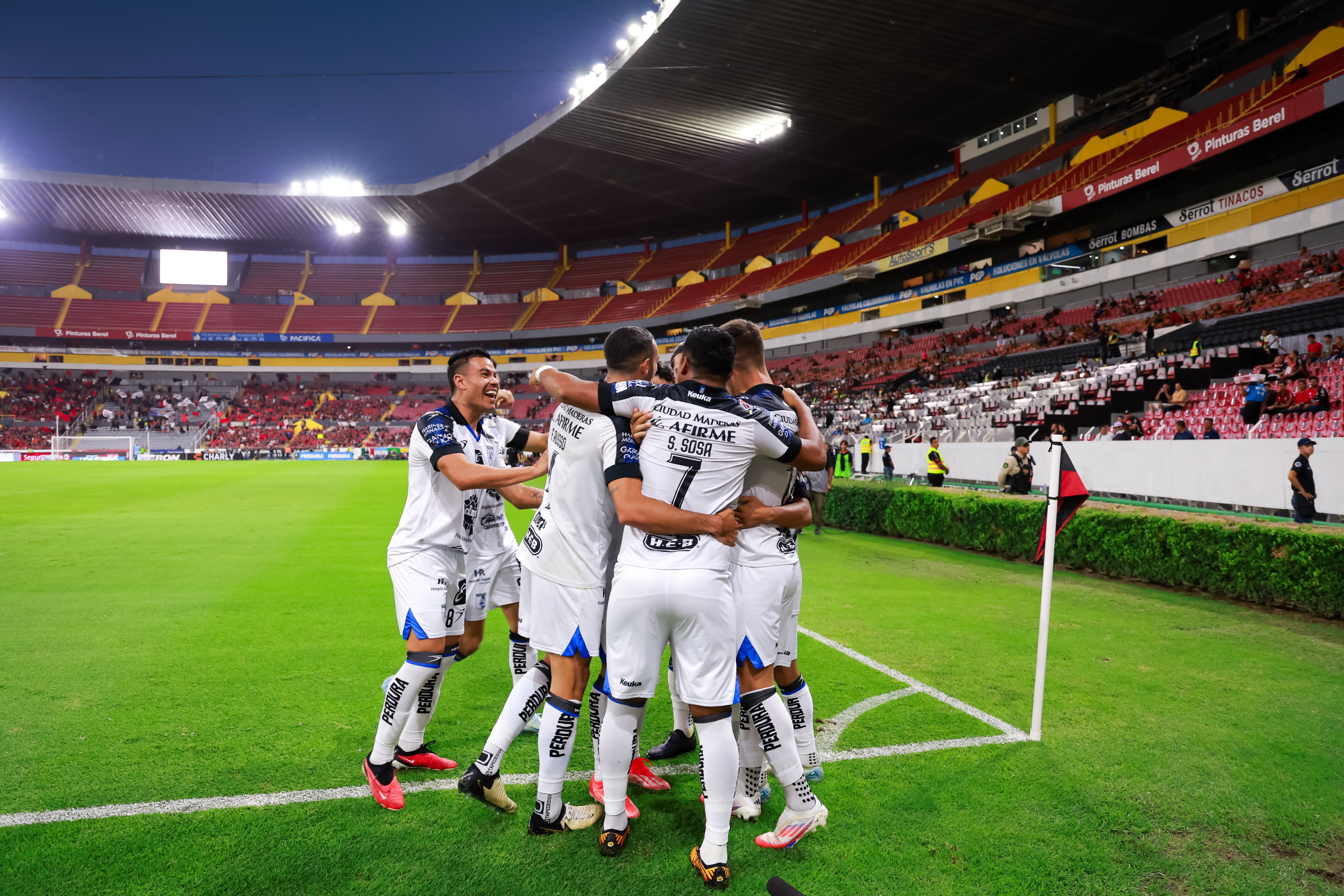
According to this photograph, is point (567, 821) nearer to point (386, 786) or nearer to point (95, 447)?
point (386, 786)

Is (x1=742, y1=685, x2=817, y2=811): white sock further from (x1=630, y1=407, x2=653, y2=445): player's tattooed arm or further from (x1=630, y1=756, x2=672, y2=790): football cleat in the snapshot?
(x1=630, y1=407, x2=653, y2=445): player's tattooed arm

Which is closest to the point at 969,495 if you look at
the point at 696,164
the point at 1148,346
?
the point at 1148,346

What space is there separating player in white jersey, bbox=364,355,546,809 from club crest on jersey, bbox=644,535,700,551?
2.97 ft

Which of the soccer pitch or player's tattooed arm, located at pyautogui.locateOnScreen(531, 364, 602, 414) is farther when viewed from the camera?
player's tattooed arm, located at pyautogui.locateOnScreen(531, 364, 602, 414)

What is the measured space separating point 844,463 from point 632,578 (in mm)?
21342

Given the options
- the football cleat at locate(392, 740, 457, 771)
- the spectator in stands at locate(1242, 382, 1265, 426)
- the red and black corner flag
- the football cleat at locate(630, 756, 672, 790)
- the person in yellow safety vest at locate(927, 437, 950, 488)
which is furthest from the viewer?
the person in yellow safety vest at locate(927, 437, 950, 488)

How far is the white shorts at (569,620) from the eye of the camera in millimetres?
3213

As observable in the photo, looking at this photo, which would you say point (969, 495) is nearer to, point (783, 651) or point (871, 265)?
point (783, 651)

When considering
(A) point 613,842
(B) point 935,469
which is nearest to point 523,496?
(A) point 613,842

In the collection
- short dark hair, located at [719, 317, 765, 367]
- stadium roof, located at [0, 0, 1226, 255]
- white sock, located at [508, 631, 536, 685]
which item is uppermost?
stadium roof, located at [0, 0, 1226, 255]

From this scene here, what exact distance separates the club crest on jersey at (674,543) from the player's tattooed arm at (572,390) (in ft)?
2.06

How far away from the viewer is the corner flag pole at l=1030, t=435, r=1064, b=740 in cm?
411

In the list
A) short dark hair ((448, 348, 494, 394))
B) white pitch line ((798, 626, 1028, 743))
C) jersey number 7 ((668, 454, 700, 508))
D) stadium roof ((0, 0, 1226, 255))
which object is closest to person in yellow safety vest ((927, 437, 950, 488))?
white pitch line ((798, 626, 1028, 743))

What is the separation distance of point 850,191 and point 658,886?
5019cm
